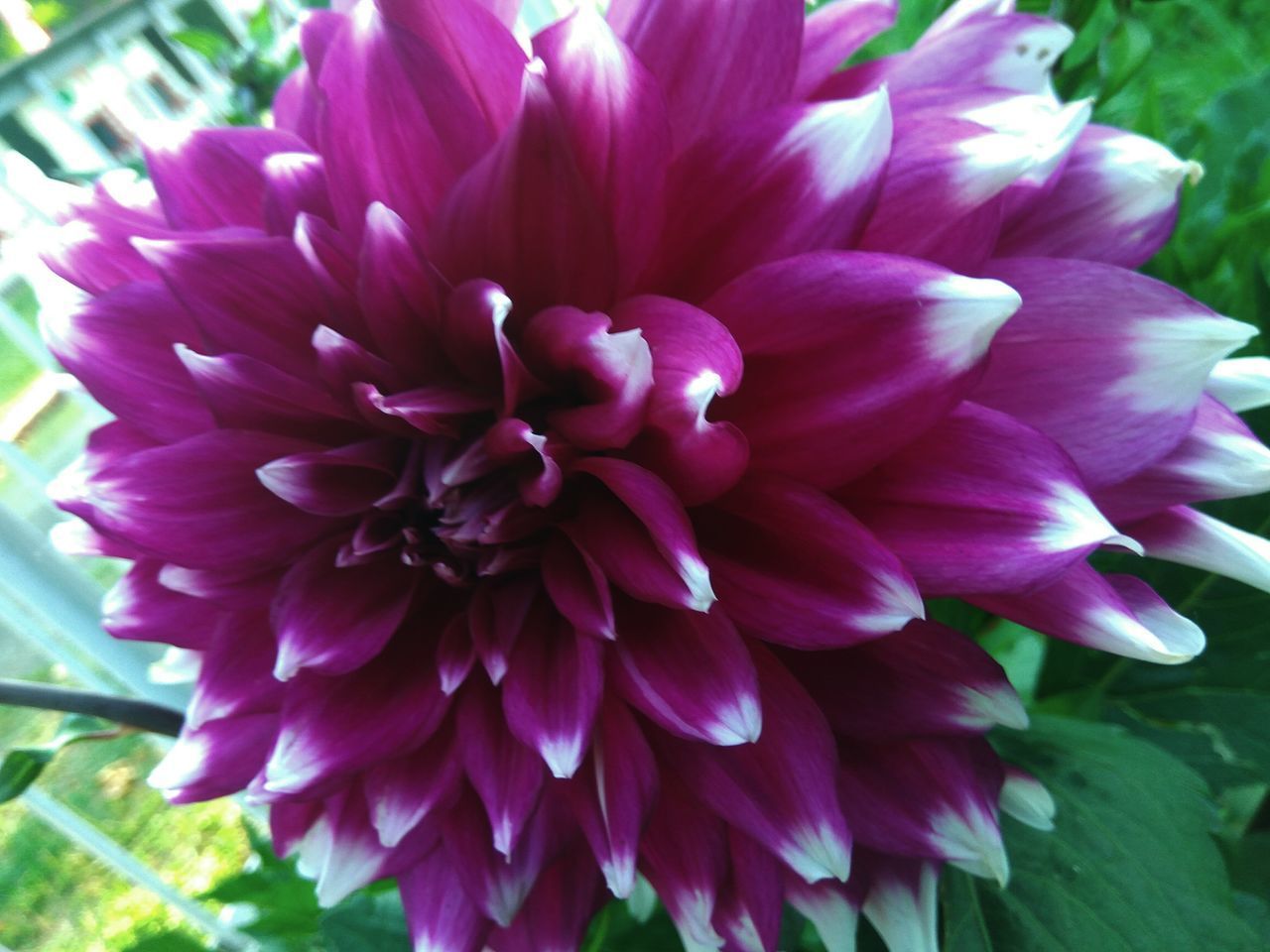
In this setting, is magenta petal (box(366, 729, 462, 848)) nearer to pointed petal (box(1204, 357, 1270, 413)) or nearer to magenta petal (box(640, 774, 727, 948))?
magenta petal (box(640, 774, 727, 948))

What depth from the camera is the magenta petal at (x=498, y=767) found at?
0.83ft

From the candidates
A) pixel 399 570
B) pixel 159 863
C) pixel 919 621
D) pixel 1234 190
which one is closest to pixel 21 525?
pixel 399 570

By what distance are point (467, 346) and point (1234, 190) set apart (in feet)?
1.08

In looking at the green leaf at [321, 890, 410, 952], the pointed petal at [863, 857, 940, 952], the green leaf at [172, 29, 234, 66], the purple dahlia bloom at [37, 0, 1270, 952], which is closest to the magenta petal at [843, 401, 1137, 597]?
the purple dahlia bloom at [37, 0, 1270, 952]

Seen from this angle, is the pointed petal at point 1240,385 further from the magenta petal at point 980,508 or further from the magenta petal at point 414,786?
the magenta petal at point 414,786

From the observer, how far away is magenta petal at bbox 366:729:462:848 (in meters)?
0.27

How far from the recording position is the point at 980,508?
0.22 meters

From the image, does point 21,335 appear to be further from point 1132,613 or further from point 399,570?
point 1132,613

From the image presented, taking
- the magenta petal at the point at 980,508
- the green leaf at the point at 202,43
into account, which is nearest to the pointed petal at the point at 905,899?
the magenta petal at the point at 980,508

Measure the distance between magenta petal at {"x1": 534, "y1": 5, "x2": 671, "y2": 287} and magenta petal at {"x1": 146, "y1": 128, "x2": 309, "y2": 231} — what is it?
4.0 inches

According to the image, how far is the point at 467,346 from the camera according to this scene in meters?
0.26

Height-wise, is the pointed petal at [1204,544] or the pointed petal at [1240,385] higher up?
the pointed petal at [1240,385]

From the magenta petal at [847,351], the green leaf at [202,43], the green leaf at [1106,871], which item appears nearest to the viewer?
the magenta petal at [847,351]

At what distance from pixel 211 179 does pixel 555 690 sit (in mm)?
177
